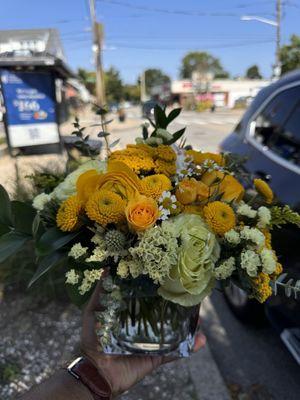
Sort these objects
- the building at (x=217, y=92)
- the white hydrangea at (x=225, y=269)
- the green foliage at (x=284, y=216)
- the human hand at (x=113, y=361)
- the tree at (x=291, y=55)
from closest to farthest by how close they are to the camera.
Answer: the white hydrangea at (x=225, y=269), the green foliage at (x=284, y=216), the human hand at (x=113, y=361), the tree at (x=291, y=55), the building at (x=217, y=92)

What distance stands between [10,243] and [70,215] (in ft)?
0.76

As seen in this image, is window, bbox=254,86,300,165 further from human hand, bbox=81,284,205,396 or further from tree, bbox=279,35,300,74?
tree, bbox=279,35,300,74

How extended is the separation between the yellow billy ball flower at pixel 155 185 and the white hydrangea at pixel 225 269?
0.95 ft

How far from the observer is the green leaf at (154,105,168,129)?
1.59 meters

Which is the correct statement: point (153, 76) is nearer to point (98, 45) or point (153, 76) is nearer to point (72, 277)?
point (98, 45)

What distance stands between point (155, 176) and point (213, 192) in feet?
0.70

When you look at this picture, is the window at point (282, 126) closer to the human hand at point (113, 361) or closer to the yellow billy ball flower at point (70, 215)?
the human hand at point (113, 361)

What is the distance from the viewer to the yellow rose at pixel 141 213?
44.2 inches

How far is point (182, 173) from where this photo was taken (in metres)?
1.40

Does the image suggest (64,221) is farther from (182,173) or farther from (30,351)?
(30,351)

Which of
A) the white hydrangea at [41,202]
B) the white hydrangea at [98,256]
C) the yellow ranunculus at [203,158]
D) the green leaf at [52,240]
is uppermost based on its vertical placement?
the yellow ranunculus at [203,158]

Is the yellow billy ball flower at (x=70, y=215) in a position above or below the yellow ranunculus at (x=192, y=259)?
above

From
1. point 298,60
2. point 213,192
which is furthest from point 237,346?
point 298,60

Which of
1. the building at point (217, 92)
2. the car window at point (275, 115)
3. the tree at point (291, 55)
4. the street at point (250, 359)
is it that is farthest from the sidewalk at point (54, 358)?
the building at point (217, 92)
